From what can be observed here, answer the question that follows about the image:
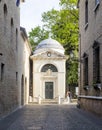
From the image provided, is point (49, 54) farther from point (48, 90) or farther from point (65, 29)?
point (65, 29)

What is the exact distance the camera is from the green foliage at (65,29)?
4591 centimetres

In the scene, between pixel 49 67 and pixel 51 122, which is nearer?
pixel 51 122

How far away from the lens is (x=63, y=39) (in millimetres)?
51281

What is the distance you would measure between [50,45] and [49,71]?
142 inches

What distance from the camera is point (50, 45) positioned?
5369 cm

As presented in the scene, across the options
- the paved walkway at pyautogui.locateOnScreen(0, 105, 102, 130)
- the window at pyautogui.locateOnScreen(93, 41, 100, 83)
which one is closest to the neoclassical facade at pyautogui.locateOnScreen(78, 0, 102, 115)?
the window at pyautogui.locateOnScreen(93, 41, 100, 83)

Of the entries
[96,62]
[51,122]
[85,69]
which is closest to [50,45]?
[85,69]

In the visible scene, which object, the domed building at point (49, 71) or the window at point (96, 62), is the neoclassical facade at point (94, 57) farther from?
the domed building at point (49, 71)

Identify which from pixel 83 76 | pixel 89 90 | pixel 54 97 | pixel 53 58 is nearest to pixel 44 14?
pixel 53 58

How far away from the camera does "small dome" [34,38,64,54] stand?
174 ft

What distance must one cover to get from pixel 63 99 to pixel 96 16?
31.6 meters

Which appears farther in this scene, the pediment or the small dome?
the pediment

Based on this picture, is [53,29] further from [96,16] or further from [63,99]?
[96,16]

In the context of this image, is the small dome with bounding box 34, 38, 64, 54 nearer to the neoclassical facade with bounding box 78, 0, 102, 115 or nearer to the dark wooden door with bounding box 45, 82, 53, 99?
the dark wooden door with bounding box 45, 82, 53, 99
